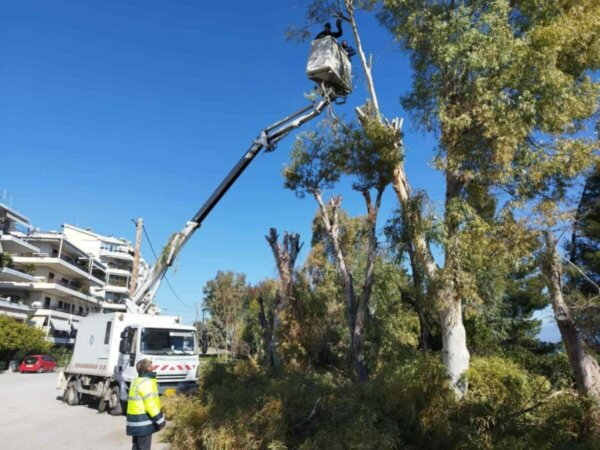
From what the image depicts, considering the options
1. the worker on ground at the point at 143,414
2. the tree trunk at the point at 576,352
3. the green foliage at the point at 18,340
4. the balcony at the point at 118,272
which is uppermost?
the balcony at the point at 118,272

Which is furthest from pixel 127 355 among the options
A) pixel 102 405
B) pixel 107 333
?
pixel 102 405

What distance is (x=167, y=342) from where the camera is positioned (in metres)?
13.5

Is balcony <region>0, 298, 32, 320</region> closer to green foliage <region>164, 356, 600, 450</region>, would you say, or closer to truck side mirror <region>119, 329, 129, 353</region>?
truck side mirror <region>119, 329, 129, 353</region>

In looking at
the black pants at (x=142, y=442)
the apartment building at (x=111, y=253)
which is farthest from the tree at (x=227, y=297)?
the black pants at (x=142, y=442)

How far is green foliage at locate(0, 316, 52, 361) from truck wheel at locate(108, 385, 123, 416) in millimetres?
24912

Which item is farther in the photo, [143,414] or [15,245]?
[15,245]

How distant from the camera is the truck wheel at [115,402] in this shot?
1277cm

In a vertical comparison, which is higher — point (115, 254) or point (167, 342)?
point (115, 254)

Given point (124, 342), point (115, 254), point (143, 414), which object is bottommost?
point (143, 414)

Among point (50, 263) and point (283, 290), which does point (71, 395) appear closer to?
point (283, 290)

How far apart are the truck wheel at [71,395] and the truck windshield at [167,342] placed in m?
4.53

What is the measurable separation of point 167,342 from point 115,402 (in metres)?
2.17

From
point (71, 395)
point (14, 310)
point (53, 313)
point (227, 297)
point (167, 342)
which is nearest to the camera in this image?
point (167, 342)

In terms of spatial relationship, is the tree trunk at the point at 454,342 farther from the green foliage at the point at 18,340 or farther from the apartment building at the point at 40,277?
the apartment building at the point at 40,277
